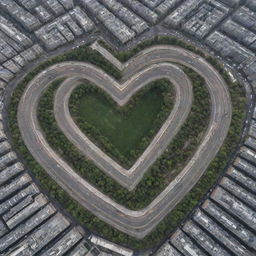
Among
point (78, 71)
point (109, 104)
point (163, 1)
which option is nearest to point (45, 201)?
point (109, 104)

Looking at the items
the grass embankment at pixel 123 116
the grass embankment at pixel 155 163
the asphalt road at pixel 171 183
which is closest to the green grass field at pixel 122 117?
A: the grass embankment at pixel 123 116

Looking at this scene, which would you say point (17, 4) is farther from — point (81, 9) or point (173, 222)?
point (173, 222)

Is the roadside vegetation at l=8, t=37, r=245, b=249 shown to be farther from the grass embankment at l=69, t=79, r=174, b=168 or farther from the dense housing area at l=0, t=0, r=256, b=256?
the grass embankment at l=69, t=79, r=174, b=168

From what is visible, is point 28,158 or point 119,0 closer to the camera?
point 28,158

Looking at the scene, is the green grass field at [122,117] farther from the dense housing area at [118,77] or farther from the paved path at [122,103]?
the dense housing area at [118,77]

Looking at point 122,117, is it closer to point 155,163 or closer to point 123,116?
point 123,116

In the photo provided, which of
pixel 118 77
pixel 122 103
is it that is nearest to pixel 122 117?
pixel 122 103

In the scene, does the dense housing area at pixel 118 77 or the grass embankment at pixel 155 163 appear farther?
the grass embankment at pixel 155 163
